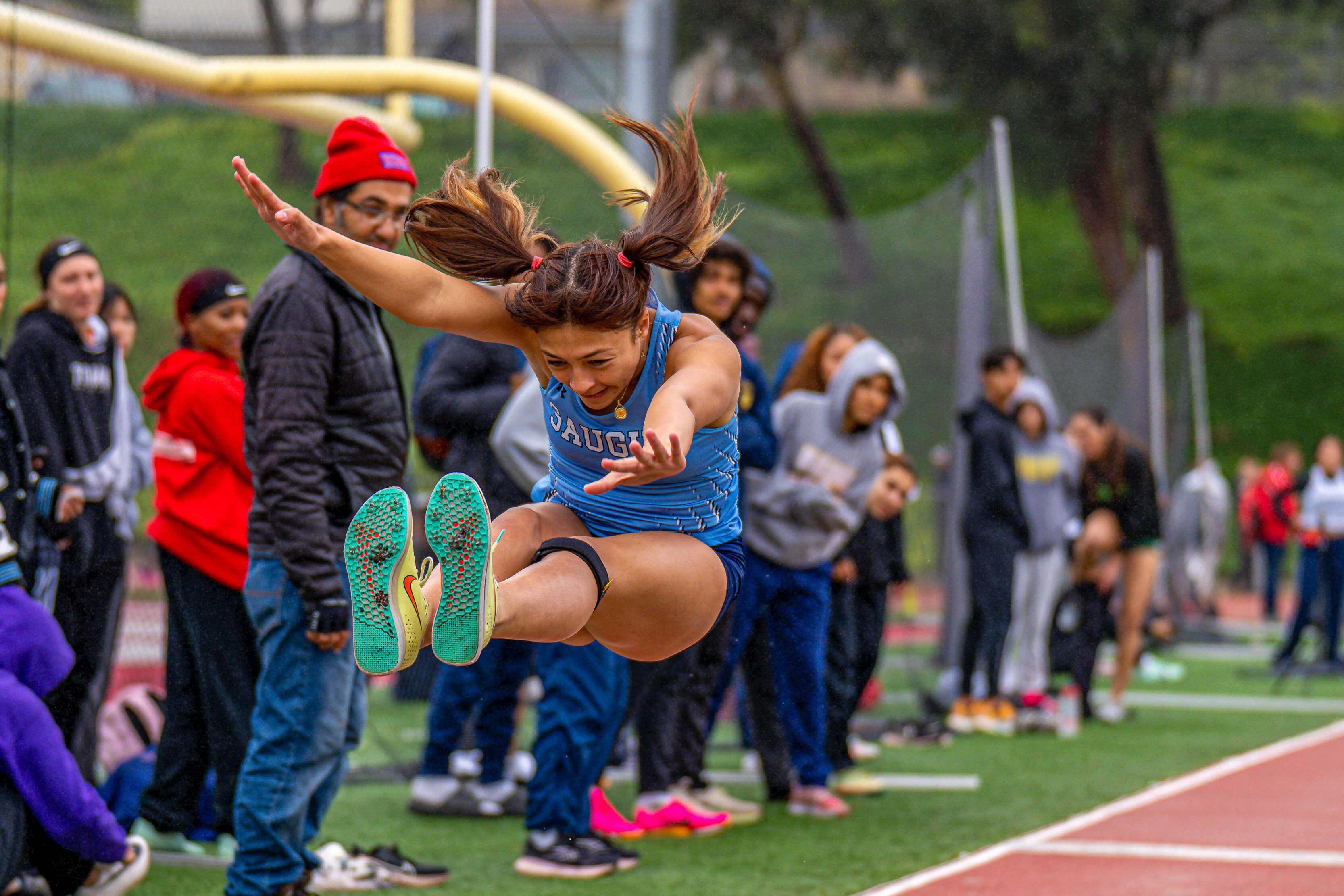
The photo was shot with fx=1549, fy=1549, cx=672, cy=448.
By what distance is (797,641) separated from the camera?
20.8 feet

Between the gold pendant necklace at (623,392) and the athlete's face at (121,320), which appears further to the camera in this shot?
the athlete's face at (121,320)

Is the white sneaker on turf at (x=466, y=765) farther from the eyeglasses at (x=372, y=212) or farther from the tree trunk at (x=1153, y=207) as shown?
the tree trunk at (x=1153, y=207)

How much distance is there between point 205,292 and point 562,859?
2.26 meters

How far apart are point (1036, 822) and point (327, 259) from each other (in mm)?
4114

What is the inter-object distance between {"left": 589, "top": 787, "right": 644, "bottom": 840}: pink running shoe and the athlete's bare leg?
2009mm

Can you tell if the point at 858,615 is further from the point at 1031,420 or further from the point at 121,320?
the point at 121,320

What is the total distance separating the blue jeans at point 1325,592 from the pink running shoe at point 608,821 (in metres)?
8.53

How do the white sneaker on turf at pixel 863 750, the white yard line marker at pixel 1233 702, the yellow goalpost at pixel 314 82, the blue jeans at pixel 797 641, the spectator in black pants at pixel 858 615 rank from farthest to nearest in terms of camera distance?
the white yard line marker at pixel 1233 702 < the white sneaker on turf at pixel 863 750 < the yellow goalpost at pixel 314 82 < the spectator in black pants at pixel 858 615 < the blue jeans at pixel 797 641

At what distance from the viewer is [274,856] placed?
166 inches

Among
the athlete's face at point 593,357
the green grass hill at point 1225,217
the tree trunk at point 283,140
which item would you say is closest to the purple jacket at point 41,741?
the athlete's face at point 593,357

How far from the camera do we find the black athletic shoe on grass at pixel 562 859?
5.08 m

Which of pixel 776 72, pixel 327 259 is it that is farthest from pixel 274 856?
pixel 776 72

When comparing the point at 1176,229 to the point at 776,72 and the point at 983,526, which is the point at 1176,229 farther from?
the point at 983,526

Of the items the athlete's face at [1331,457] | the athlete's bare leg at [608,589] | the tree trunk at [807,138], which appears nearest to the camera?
the athlete's bare leg at [608,589]
